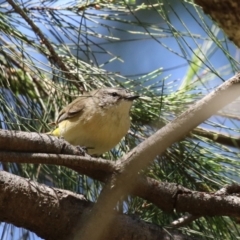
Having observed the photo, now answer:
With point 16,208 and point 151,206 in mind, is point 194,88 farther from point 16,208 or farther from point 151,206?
point 16,208

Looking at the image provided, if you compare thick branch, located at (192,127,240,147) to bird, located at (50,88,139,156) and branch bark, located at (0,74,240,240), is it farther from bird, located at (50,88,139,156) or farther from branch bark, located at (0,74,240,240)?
branch bark, located at (0,74,240,240)

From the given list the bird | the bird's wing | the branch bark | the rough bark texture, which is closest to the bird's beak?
the bird

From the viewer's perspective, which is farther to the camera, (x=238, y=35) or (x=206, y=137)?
(x=206, y=137)

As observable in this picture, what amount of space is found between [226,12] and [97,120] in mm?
1181

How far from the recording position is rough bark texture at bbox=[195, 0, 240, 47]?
2.28 feet

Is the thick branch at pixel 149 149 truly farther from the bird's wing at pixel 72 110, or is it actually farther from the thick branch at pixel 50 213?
the bird's wing at pixel 72 110

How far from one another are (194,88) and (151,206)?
39 cm

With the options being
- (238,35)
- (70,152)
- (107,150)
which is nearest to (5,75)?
(107,150)

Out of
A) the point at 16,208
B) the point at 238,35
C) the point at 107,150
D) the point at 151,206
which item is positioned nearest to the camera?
the point at 238,35

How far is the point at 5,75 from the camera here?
5.13 ft

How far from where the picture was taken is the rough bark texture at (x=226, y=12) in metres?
0.69

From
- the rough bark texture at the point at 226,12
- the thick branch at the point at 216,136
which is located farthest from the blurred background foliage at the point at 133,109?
the rough bark texture at the point at 226,12

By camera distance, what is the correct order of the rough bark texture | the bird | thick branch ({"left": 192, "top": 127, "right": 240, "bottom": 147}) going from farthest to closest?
the bird < thick branch ({"left": 192, "top": 127, "right": 240, "bottom": 147}) < the rough bark texture

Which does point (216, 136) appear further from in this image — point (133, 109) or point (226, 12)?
point (226, 12)
